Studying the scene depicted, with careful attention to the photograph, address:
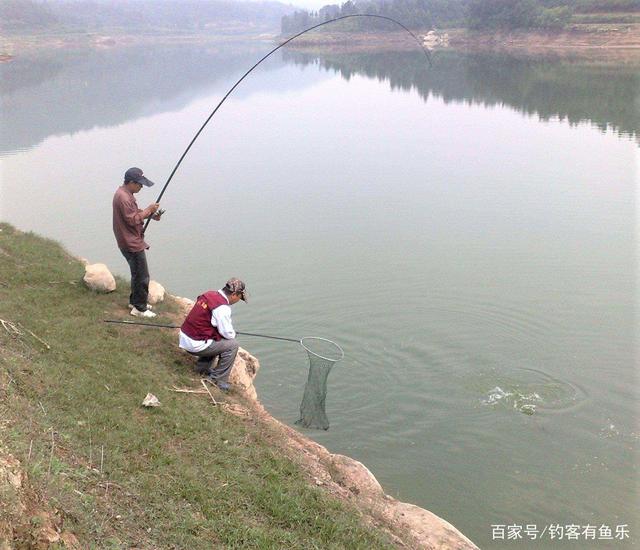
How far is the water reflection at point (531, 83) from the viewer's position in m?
33.1

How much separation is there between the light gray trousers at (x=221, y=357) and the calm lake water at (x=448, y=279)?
160 centimetres

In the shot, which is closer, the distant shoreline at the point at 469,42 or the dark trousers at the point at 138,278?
the dark trousers at the point at 138,278

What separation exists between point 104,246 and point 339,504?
1139 centimetres

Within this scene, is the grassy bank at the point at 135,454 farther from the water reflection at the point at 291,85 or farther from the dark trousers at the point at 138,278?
the water reflection at the point at 291,85

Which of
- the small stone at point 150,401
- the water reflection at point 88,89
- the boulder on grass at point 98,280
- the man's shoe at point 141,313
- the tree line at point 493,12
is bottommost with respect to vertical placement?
the small stone at point 150,401

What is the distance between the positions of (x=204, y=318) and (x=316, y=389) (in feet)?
5.33

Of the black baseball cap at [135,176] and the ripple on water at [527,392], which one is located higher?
the black baseball cap at [135,176]

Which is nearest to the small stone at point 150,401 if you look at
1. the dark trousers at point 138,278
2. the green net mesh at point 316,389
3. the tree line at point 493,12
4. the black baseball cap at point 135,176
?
the green net mesh at point 316,389

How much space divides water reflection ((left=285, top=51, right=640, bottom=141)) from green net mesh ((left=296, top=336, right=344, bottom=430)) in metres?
23.4

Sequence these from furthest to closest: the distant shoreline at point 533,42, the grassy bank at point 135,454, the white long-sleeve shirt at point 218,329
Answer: the distant shoreline at point 533,42
the white long-sleeve shirt at point 218,329
the grassy bank at point 135,454

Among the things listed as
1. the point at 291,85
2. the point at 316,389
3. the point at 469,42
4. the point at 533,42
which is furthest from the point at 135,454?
the point at 469,42

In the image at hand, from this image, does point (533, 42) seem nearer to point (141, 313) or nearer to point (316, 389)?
point (141, 313)

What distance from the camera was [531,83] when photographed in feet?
148

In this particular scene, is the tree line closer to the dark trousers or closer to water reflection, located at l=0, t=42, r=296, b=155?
water reflection, located at l=0, t=42, r=296, b=155
